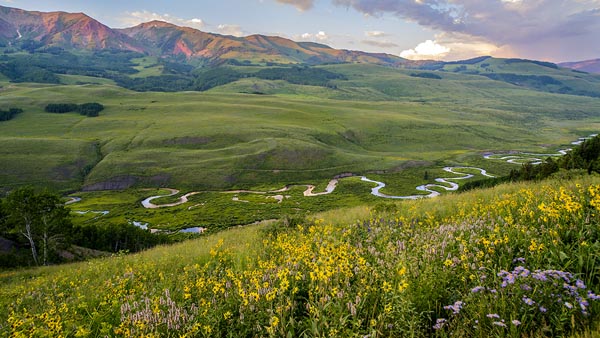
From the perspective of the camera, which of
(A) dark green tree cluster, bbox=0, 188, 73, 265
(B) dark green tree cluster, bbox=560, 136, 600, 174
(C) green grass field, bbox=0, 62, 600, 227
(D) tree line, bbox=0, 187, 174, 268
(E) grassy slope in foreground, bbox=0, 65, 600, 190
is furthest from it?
(E) grassy slope in foreground, bbox=0, 65, 600, 190

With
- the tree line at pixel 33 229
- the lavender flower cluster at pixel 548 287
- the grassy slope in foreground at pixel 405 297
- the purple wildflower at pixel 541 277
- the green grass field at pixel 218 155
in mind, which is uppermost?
the purple wildflower at pixel 541 277

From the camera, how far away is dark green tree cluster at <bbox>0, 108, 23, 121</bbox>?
183875 mm

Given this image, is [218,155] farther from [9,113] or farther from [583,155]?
[583,155]

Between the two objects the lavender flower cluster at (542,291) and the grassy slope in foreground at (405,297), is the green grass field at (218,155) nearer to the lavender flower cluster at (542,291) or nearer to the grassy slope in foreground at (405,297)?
the grassy slope in foreground at (405,297)

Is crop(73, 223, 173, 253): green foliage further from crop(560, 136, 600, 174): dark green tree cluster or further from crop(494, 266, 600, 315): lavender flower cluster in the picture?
crop(494, 266, 600, 315): lavender flower cluster

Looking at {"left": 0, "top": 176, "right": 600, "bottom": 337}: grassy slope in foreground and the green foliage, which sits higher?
{"left": 0, "top": 176, "right": 600, "bottom": 337}: grassy slope in foreground

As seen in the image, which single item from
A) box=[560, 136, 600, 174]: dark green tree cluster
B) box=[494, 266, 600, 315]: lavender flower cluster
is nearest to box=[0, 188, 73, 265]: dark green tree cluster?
box=[494, 266, 600, 315]: lavender flower cluster

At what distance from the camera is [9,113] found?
18825 centimetres

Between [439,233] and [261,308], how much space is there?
4.94 metres

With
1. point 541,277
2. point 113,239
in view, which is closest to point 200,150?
point 113,239

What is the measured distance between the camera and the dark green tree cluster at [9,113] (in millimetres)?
183875

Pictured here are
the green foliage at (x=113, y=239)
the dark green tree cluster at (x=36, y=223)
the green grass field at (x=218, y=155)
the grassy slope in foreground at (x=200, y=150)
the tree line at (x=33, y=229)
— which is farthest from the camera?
the grassy slope in foreground at (x=200, y=150)

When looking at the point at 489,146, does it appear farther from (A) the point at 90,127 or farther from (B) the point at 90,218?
(A) the point at 90,127

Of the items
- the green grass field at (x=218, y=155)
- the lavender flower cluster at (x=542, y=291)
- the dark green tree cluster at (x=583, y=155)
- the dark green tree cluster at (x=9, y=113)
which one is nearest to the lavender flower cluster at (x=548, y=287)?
the lavender flower cluster at (x=542, y=291)
